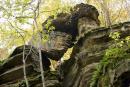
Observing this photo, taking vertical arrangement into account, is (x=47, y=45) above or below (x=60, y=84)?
above

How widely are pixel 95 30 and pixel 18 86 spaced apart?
6068 mm

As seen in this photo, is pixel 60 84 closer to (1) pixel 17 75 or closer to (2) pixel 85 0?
(1) pixel 17 75

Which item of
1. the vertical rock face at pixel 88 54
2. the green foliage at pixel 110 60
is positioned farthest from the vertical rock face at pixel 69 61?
the green foliage at pixel 110 60

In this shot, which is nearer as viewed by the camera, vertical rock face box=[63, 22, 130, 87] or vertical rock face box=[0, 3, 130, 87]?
vertical rock face box=[63, 22, 130, 87]

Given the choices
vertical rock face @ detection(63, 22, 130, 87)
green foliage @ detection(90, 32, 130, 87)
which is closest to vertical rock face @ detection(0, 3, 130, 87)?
vertical rock face @ detection(63, 22, 130, 87)

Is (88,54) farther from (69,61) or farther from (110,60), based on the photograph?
(110,60)

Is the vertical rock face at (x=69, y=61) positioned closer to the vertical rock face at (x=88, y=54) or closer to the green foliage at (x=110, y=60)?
the vertical rock face at (x=88, y=54)

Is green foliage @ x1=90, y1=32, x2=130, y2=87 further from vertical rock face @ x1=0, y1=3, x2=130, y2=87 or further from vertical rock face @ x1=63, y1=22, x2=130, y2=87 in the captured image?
vertical rock face @ x1=63, y1=22, x2=130, y2=87

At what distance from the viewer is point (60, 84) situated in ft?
57.1

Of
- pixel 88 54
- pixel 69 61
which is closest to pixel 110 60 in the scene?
pixel 88 54

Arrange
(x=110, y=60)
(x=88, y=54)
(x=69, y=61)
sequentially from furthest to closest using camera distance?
(x=69, y=61) → (x=88, y=54) → (x=110, y=60)

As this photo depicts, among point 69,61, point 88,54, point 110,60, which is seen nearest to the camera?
point 110,60

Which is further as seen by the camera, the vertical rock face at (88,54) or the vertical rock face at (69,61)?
the vertical rock face at (69,61)

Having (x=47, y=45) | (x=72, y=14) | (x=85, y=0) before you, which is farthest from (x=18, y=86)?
(x=85, y=0)
